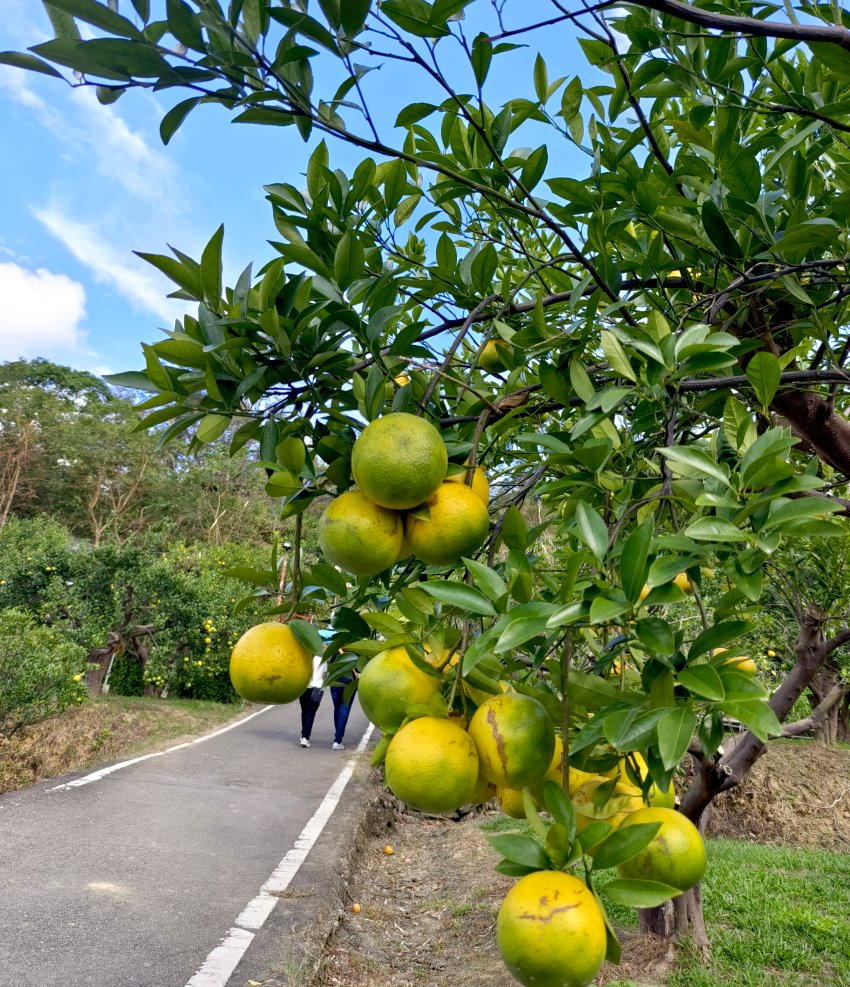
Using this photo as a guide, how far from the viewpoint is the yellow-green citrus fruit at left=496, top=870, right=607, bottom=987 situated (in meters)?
0.74

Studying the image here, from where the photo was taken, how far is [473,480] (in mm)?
1122

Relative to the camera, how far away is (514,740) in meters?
0.88

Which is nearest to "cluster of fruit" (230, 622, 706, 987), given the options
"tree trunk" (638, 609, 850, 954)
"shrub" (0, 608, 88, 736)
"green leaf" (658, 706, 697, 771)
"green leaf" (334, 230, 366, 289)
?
"green leaf" (658, 706, 697, 771)

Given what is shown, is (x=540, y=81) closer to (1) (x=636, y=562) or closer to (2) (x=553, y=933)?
(1) (x=636, y=562)

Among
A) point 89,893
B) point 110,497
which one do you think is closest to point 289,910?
point 89,893

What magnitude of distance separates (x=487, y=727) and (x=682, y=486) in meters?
0.43

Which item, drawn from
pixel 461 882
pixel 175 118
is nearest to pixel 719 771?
pixel 461 882

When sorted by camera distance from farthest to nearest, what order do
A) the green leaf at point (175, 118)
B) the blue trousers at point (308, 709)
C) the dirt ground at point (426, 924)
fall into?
the blue trousers at point (308, 709)
the dirt ground at point (426, 924)
the green leaf at point (175, 118)

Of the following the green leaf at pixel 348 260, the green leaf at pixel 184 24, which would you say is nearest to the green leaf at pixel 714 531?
the green leaf at pixel 348 260

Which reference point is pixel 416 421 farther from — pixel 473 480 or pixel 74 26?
pixel 74 26

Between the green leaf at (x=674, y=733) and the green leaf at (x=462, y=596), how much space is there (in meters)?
0.22

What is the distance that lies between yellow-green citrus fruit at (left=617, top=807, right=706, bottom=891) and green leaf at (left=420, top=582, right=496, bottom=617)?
0.29 meters

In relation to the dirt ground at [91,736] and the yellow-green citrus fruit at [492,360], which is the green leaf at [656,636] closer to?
the yellow-green citrus fruit at [492,360]

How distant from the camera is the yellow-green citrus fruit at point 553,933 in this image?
743mm
